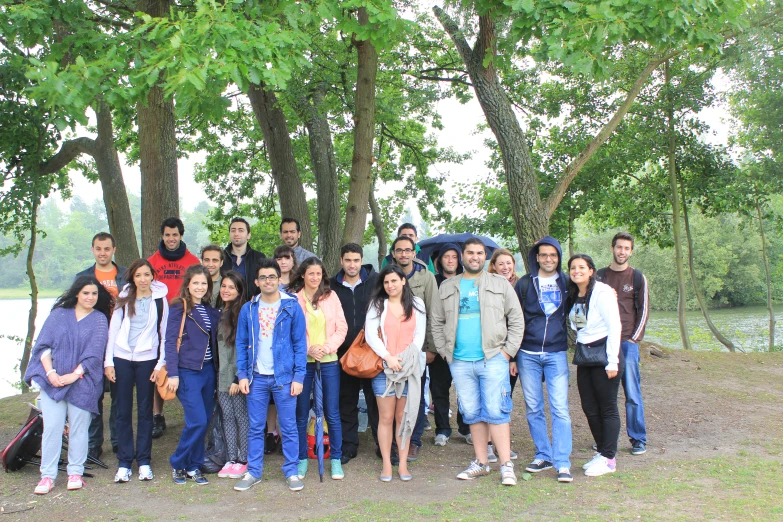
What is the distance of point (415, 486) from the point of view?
4.81 meters

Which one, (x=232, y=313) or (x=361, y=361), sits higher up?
(x=232, y=313)

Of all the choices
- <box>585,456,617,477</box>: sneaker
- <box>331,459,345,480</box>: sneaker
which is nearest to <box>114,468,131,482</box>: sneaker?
<box>331,459,345,480</box>: sneaker

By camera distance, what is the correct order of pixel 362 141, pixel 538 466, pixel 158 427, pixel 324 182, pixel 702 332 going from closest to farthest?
1. pixel 538 466
2. pixel 158 427
3. pixel 362 141
4. pixel 324 182
5. pixel 702 332

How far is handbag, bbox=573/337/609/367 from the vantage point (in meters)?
4.84

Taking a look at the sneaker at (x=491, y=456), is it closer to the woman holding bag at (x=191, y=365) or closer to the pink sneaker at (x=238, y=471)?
the pink sneaker at (x=238, y=471)

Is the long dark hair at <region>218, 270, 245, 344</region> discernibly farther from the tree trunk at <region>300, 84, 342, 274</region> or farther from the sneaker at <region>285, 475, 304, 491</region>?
the tree trunk at <region>300, 84, 342, 274</region>

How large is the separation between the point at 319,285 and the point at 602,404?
2368 mm

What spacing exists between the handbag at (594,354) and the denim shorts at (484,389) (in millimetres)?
581

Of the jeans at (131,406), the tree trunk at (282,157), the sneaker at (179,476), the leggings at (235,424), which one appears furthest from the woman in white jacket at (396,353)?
the tree trunk at (282,157)

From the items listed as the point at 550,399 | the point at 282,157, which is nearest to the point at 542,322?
the point at 550,399

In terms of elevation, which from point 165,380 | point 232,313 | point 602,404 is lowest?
point 602,404

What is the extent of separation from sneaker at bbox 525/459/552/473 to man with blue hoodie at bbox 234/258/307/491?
1.78 m

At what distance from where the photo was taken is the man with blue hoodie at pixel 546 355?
4891mm

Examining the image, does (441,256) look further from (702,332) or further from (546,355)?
(702,332)
